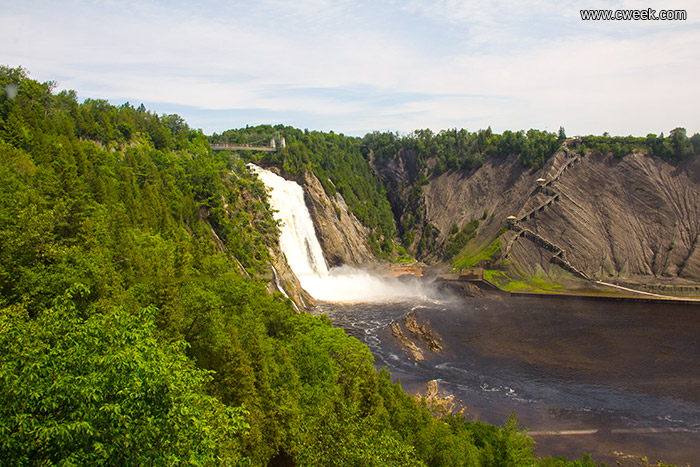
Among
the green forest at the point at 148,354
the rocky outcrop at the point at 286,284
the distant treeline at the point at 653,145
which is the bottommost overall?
the rocky outcrop at the point at 286,284

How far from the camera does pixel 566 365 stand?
60125 mm

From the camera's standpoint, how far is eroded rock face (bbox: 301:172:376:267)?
106m

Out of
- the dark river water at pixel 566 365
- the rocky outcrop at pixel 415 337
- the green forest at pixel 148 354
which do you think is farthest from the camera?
the rocky outcrop at pixel 415 337

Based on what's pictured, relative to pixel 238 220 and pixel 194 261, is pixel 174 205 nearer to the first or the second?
pixel 238 220

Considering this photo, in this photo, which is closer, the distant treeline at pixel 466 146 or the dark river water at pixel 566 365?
the dark river water at pixel 566 365

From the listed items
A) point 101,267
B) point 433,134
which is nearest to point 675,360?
point 101,267

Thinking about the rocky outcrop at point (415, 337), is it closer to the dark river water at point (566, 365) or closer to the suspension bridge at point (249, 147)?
the dark river water at point (566, 365)

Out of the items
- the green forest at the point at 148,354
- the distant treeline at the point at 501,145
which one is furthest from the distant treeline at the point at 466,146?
the green forest at the point at 148,354

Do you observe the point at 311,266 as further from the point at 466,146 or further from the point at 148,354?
the point at 148,354

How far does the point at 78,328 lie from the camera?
1614cm

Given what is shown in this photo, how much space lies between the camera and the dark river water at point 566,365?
1759 inches

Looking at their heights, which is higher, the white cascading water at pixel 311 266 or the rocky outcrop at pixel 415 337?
the white cascading water at pixel 311 266

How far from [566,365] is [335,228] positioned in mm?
60484

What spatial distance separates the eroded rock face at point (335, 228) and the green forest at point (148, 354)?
4012 cm
